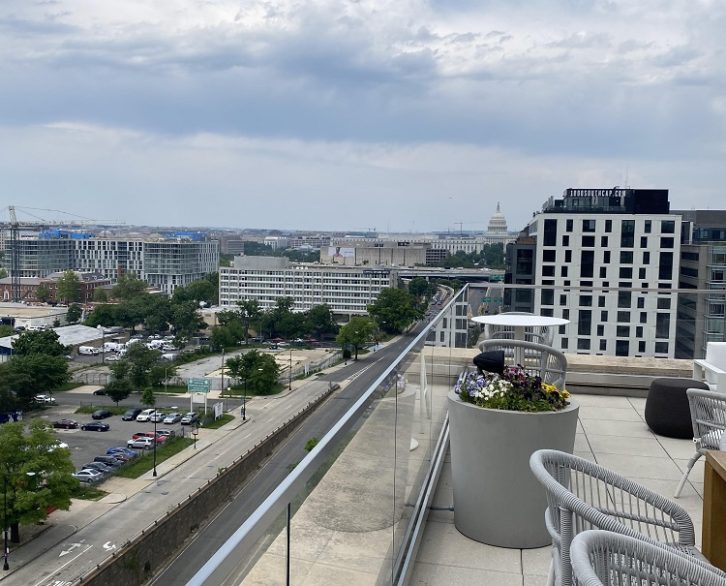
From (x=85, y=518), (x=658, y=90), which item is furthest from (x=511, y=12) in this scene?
(x=85, y=518)

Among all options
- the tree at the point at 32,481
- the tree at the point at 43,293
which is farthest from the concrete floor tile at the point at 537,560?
the tree at the point at 43,293

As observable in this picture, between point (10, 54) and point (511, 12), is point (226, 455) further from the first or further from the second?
point (10, 54)

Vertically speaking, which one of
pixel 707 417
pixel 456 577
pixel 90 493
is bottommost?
pixel 90 493

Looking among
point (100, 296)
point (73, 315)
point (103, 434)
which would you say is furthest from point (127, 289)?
point (103, 434)

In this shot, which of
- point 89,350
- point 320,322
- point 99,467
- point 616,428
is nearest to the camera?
point 616,428

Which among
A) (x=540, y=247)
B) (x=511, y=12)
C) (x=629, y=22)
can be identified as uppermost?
(x=629, y=22)

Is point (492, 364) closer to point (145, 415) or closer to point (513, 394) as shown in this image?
point (513, 394)

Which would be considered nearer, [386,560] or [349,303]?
[386,560]

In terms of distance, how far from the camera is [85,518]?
106 ft

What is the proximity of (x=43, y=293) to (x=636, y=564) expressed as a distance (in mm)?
106846

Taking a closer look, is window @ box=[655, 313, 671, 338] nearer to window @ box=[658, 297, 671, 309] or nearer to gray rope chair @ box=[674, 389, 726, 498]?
window @ box=[658, 297, 671, 309]

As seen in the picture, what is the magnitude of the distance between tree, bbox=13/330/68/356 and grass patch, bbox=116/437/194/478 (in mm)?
19835

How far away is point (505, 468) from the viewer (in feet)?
8.42

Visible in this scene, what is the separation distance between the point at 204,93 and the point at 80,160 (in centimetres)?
3103
